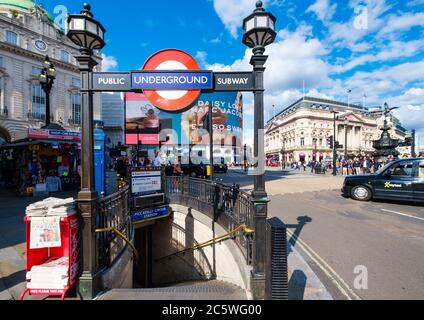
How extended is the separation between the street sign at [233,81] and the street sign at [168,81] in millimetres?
149

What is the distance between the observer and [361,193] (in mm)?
10258

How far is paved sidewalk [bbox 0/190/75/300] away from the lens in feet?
10.9

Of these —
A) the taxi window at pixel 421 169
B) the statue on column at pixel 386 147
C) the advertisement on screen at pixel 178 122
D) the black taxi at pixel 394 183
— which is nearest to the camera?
the taxi window at pixel 421 169

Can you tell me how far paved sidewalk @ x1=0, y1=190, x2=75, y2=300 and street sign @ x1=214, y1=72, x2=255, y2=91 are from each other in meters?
4.20

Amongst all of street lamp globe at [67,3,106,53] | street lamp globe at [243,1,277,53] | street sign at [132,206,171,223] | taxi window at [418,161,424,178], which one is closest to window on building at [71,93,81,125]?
street sign at [132,206,171,223]

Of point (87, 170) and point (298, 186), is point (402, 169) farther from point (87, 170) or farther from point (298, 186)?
point (87, 170)

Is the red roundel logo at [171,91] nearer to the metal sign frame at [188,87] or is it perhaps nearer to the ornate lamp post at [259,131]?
the metal sign frame at [188,87]

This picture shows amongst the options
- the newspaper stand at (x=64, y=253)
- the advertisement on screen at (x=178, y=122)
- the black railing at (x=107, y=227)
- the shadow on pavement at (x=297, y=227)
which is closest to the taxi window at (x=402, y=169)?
the shadow on pavement at (x=297, y=227)

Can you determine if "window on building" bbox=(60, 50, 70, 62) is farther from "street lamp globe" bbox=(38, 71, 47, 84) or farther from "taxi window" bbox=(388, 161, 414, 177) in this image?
"taxi window" bbox=(388, 161, 414, 177)

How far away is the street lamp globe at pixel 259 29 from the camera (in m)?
3.16
